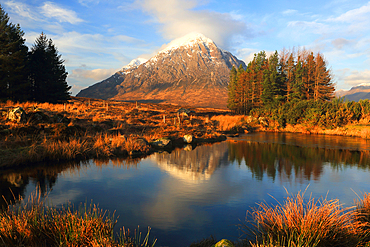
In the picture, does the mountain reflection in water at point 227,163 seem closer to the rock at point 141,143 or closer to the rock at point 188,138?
the rock at point 141,143

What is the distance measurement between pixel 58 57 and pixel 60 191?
4400 cm

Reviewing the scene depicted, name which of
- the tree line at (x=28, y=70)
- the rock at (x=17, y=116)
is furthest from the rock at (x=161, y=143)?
the tree line at (x=28, y=70)

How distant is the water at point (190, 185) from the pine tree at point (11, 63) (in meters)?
26.0

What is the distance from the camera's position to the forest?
34188 millimetres

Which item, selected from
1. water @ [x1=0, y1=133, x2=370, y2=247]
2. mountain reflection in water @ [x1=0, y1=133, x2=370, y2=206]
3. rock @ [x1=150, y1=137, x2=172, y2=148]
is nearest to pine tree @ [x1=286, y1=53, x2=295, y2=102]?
mountain reflection in water @ [x1=0, y1=133, x2=370, y2=206]

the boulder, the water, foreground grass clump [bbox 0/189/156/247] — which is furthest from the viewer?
the boulder

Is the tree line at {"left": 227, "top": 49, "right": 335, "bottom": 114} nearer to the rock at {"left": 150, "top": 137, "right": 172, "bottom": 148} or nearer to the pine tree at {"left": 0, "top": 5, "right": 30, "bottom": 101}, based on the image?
the rock at {"left": 150, "top": 137, "right": 172, "bottom": 148}

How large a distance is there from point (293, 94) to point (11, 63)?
50553mm

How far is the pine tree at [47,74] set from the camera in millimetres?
39781

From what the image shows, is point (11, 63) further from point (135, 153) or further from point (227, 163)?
point (227, 163)

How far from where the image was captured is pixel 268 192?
35.1ft

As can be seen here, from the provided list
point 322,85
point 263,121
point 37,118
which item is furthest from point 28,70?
point 322,85

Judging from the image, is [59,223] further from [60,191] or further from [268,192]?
[268,192]

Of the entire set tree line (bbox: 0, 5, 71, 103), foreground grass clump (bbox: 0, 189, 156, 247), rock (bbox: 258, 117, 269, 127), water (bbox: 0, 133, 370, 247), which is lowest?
water (bbox: 0, 133, 370, 247)
